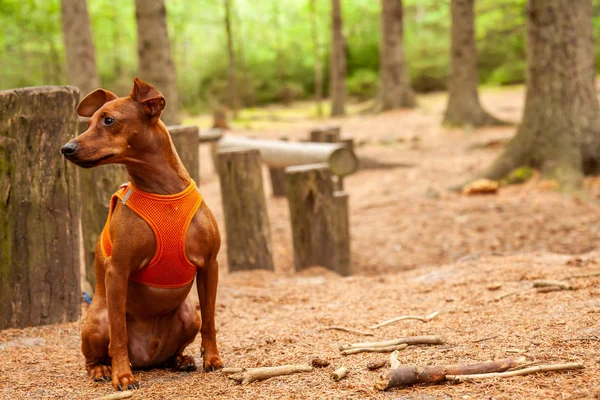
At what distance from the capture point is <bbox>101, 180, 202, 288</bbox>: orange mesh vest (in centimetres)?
380

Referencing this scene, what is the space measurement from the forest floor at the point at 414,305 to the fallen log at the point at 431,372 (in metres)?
0.05

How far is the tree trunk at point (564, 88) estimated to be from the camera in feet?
33.0

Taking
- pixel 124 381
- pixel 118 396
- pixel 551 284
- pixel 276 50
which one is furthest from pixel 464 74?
pixel 276 50

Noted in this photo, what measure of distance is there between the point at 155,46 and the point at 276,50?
83.8 ft

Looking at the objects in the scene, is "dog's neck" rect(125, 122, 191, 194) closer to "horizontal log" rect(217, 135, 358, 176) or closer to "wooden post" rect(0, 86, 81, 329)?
"wooden post" rect(0, 86, 81, 329)

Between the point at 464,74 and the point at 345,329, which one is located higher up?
the point at 464,74

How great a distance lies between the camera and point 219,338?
5078 millimetres

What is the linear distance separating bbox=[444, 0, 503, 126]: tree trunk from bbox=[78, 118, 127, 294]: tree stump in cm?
1400

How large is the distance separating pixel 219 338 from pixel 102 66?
92.5 ft

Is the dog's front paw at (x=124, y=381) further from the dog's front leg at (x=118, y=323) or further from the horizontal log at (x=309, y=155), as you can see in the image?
the horizontal log at (x=309, y=155)

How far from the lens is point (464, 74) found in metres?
18.7

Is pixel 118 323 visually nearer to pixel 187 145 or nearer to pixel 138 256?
pixel 138 256

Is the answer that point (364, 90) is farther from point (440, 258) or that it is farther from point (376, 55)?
point (440, 258)

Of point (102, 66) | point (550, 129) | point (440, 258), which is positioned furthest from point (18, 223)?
point (102, 66)
